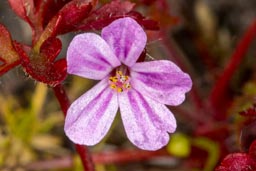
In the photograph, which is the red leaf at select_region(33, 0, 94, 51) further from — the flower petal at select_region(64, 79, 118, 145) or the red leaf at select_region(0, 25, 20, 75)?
the flower petal at select_region(64, 79, 118, 145)

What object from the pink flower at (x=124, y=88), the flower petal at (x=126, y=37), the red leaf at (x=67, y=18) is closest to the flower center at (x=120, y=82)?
the pink flower at (x=124, y=88)

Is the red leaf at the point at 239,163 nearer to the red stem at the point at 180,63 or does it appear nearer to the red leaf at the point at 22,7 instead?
the red leaf at the point at 22,7

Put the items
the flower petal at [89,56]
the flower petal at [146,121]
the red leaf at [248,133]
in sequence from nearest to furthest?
1. the flower petal at [89,56]
2. the flower petal at [146,121]
3. the red leaf at [248,133]

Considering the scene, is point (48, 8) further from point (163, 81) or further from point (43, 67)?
point (163, 81)

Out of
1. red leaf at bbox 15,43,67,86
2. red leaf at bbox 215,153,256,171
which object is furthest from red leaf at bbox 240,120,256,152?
red leaf at bbox 15,43,67,86

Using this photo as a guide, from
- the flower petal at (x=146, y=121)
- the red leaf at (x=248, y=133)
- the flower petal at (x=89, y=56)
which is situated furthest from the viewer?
the red leaf at (x=248, y=133)

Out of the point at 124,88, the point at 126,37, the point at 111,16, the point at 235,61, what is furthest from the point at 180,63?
the point at 126,37
